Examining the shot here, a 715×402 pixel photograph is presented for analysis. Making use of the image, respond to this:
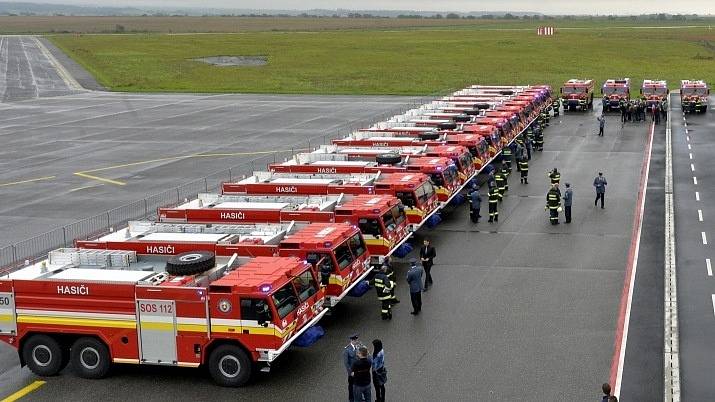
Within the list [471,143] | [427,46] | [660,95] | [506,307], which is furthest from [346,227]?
[427,46]

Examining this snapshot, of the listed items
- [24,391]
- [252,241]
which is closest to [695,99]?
[252,241]

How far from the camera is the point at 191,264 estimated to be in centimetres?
1641

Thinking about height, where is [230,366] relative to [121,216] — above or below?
below

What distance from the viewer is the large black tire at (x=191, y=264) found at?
53.7 feet

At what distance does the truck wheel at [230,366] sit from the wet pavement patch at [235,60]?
325 ft

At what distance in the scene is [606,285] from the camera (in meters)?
21.3

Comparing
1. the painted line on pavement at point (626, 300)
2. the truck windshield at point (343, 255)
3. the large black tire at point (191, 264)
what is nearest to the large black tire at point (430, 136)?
the painted line on pavement at point (626, 300)

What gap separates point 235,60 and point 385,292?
104m

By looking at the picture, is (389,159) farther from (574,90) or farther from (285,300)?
(574,90)

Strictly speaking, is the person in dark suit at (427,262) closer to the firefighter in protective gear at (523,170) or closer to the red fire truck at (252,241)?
the red fire truck at (252,241)

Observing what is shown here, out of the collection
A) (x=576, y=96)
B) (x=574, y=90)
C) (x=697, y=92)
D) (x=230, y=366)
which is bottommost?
(x=230, y=366)

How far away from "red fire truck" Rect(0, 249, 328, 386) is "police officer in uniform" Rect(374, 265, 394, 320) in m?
2.67

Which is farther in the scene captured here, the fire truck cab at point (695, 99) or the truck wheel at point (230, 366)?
the fire truck cab at point (695, 99)

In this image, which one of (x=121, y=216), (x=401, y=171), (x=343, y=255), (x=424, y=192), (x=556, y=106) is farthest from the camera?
(x=556, y=106)
